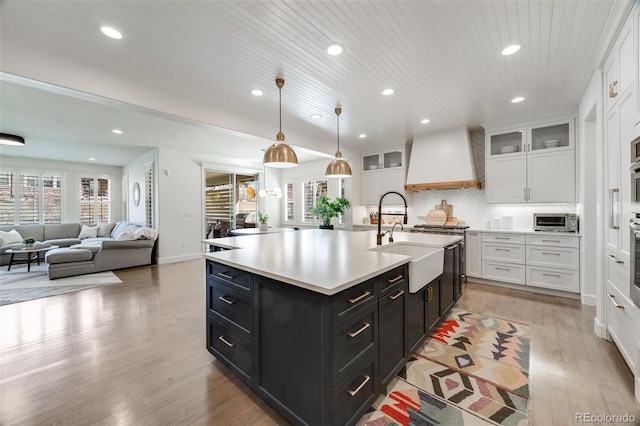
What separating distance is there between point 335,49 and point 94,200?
949 cm

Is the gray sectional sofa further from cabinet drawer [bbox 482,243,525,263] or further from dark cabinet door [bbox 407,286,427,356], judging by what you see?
cabinet drawer [bbox 482,243,525,263]

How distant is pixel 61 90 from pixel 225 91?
151cm

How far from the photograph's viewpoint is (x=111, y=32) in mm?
2053

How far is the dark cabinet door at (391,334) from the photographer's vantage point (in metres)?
1.65

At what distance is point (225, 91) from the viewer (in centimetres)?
311

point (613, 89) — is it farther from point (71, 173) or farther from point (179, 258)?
point (71, 173)

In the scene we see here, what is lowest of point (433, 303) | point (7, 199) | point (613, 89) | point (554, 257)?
point (433, 303)

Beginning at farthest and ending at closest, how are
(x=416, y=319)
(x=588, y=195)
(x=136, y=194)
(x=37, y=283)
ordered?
(x=136, y=194), (x=37, y=283), (x=588, y=195), (x=416, y=319)

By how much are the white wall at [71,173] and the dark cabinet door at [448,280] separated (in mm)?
10079

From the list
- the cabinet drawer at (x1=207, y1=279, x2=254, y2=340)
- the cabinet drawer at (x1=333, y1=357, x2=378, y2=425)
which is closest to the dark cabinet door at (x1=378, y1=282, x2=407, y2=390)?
the cabinet drawer at (x1=333, y1=357, x2=378, y2=425)

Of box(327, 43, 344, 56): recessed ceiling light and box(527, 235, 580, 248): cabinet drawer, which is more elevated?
box(327, 43, 344, 56): recessed ceiling light

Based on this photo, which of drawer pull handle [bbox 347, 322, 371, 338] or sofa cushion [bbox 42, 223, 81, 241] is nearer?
drawer pull handle [bbox 347, 322, 371, 338]

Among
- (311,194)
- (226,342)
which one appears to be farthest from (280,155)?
(311,194)

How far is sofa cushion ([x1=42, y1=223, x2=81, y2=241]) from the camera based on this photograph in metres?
6.90
